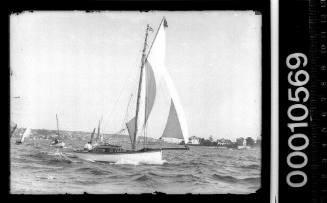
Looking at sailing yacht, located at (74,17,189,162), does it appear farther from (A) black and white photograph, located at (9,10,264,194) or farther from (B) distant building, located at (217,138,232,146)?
(B) distant building, located at (217,138,232,146)

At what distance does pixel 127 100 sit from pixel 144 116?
16 centimetres

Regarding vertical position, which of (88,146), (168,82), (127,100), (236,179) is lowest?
(236,179)

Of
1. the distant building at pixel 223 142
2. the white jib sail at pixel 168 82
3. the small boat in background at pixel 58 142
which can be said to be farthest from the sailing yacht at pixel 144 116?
the distant building at pixel 223 142

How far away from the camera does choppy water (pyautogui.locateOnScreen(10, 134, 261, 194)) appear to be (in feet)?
9.78

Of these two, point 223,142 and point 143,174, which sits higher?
point 223,142

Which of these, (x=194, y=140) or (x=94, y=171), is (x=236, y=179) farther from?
(x=94, y=171)

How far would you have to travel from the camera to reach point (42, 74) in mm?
3014

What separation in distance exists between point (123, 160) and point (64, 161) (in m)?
0.39

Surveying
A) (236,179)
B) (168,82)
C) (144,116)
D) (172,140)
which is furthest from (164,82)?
(236,179)

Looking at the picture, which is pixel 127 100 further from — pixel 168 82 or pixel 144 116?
pixel 168 82

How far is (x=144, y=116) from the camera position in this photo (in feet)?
10.1

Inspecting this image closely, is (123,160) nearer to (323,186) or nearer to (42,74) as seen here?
(42,74)
